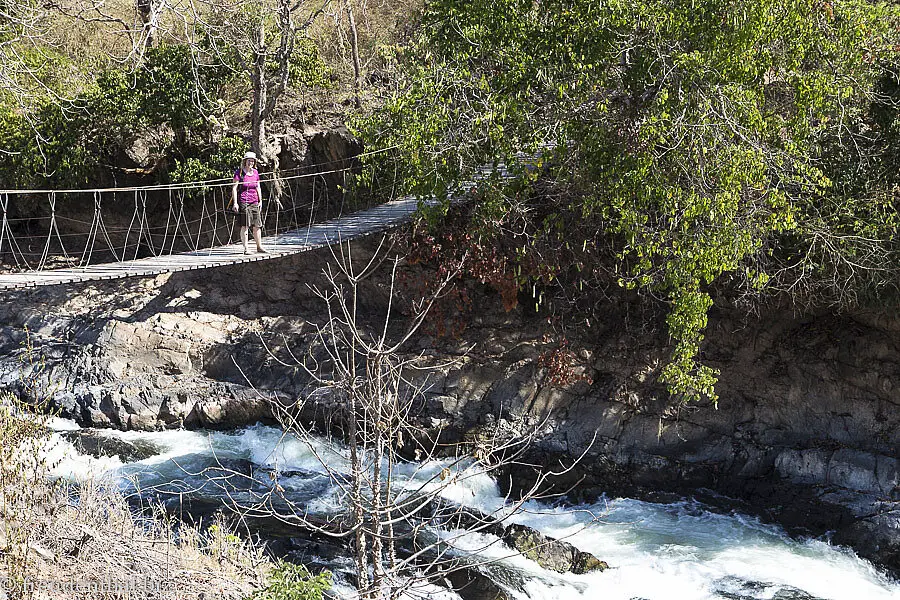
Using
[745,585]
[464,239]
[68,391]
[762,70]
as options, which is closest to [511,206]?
[464,239]

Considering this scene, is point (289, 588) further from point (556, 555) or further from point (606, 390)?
point (606, 390)

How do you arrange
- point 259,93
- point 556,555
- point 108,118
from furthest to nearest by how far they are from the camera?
point 108,118, point 259,93, point 556,555

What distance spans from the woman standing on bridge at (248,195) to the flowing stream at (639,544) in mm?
2075

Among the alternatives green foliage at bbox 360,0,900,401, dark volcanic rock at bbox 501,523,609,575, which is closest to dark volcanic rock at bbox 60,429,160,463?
green foliage at bbox 360,0,900,401

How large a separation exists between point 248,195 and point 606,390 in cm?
376

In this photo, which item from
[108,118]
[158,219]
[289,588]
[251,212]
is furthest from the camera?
[158,219]

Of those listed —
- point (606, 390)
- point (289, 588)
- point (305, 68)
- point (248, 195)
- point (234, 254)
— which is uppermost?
point (305, 68)

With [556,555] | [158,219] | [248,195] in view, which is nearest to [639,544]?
[556,555]

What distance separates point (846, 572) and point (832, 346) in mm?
2222

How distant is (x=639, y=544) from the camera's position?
21.7 feet

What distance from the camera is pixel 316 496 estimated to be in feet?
24.0

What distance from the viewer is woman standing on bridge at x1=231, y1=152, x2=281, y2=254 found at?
7574 mm

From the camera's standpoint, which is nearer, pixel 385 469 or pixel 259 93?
pixel 385 469

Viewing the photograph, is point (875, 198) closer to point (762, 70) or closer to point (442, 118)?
point (762, 70)
